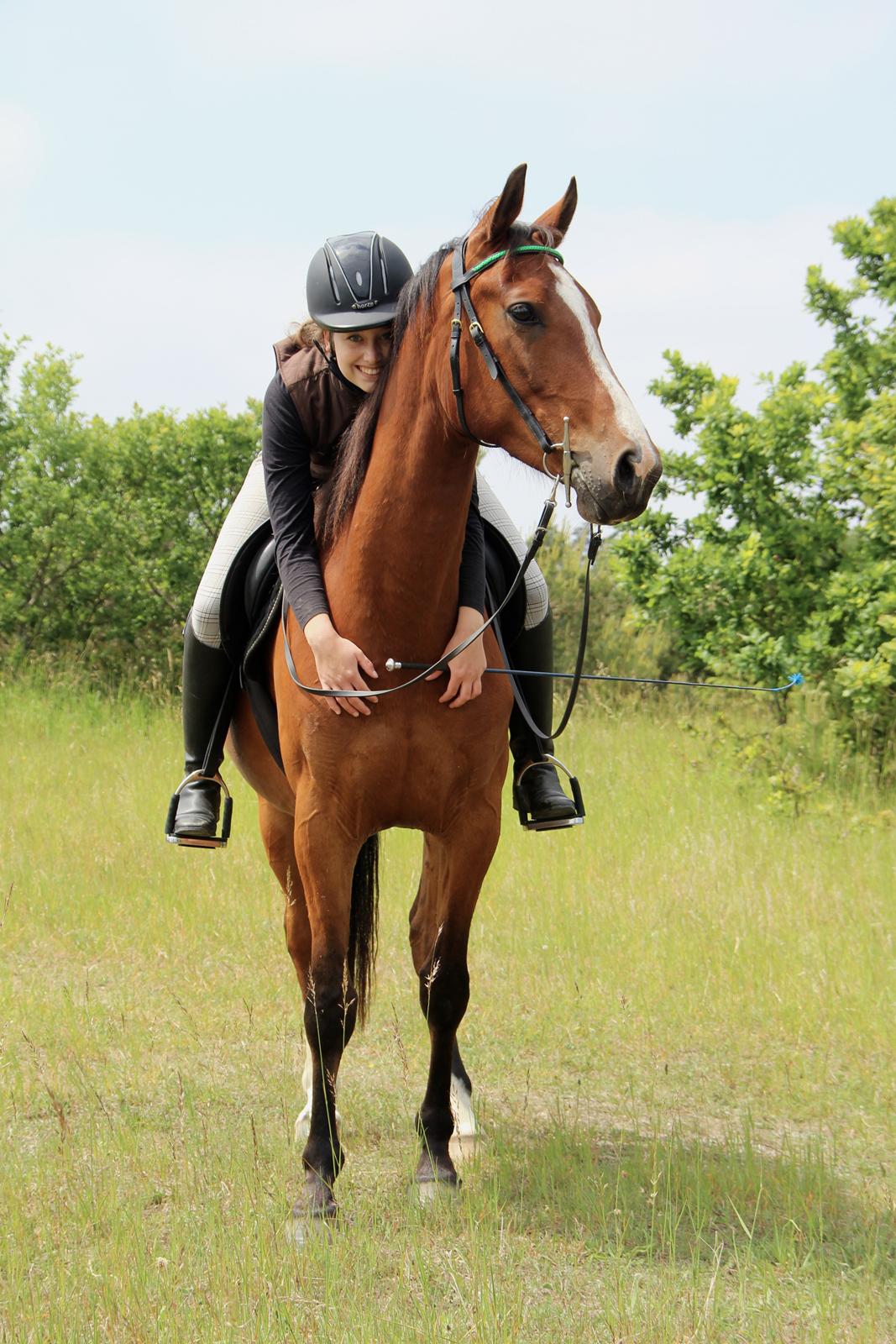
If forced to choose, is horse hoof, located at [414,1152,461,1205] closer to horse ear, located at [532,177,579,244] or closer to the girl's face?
the girl's face

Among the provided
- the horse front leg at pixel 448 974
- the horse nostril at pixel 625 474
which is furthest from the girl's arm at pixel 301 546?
the horse nostril at pixel 625 474

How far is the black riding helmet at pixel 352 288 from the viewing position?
3568 mm

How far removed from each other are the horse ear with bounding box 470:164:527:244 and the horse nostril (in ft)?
2.45

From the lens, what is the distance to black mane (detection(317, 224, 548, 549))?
11.0 ft

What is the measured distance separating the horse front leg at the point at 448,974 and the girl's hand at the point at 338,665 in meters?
0.55

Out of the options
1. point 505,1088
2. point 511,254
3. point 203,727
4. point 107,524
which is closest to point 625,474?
point 511,254

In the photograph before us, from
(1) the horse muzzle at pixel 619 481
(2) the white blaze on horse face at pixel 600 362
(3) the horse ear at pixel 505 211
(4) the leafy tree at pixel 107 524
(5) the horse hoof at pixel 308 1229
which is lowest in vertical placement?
(5) the horse hoof at pixel 308 1229

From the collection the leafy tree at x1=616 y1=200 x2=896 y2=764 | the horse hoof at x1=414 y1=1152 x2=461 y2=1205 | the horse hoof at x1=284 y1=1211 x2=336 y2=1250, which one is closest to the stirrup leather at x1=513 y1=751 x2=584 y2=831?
the horse hoof at x1=414 y1=1152 x2=461 y2=1205

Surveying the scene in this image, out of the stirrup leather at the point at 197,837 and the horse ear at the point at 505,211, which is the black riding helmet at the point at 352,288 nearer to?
the horse ear at the point at 505,211

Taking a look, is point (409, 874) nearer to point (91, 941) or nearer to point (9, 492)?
point (91, 941)

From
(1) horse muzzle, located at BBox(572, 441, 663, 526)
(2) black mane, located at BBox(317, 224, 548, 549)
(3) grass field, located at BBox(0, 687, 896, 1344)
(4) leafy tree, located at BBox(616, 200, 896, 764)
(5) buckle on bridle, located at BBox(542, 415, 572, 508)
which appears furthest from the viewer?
(4) leafy tree, located at BBox(616, 200, 896, 764)

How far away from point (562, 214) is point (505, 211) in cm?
30

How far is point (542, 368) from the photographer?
2957 millimetres

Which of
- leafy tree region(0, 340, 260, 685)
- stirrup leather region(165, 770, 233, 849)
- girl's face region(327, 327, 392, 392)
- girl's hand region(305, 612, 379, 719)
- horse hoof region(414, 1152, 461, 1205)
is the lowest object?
horse hoof region(414, 1152, 461, 1205)
